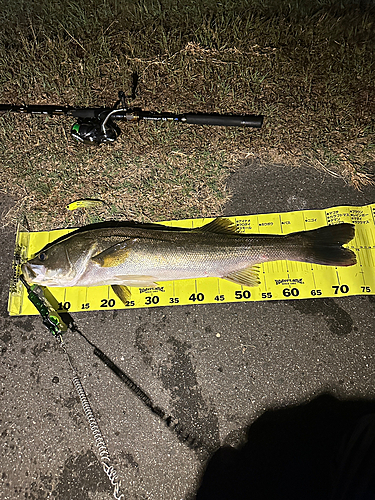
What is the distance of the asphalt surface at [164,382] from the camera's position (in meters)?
2.84

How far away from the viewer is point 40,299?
313cm

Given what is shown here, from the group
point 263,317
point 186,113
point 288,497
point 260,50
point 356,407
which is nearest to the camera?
point 288,497

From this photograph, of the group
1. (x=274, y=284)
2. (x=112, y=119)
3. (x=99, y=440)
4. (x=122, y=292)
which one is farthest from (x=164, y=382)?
(x=112, y=119)

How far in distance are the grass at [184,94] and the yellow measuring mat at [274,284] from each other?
0.64 metres

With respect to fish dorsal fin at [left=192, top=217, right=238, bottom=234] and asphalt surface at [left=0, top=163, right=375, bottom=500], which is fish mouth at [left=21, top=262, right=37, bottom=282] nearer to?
asphalt surface at [left=0, top=163, right=375, bottom=500]

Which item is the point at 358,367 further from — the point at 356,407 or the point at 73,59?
the point at 73,59

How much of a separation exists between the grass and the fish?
0.60m

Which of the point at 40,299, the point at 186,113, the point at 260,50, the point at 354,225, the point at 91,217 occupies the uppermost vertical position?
the point at 260,50

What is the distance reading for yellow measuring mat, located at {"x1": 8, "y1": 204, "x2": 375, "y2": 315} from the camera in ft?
10.2

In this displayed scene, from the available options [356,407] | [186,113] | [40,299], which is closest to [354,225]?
[356,407]

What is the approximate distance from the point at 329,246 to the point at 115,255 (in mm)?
2203

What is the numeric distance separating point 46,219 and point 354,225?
3653 millimetres

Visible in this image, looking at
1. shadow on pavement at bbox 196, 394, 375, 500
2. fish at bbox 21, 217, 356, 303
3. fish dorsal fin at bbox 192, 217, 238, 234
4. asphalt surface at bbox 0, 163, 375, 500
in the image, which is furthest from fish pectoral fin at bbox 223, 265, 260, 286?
shadow on pavement at bbox 196, 394, 375, 500

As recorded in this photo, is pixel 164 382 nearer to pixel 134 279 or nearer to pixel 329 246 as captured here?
pixel 134 279
